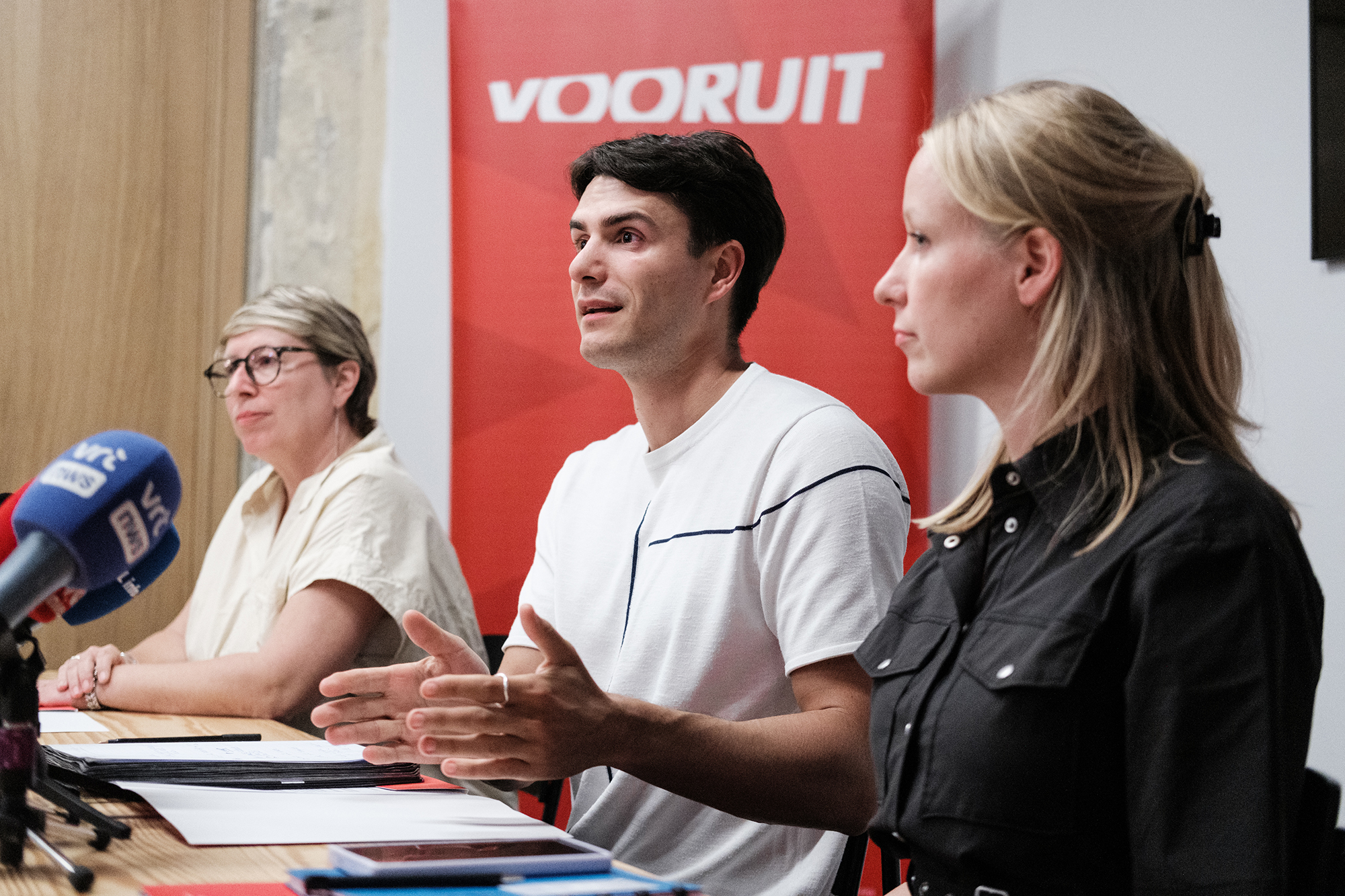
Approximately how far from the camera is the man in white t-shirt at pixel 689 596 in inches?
46.8

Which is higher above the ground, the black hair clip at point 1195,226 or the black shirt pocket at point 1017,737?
the black hair clip at point 1195,226

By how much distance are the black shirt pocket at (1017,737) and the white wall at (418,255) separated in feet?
7.78

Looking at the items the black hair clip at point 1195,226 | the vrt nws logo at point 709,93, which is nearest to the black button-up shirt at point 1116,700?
the black hair clip at point 1195,226

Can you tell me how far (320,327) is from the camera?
96.3 inches

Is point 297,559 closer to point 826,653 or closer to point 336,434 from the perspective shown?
point 336,434

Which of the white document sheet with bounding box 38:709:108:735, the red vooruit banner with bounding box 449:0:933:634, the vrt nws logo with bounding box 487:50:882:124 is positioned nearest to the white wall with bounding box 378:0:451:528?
the red vooruit banner with bounding box 449:0:933:634

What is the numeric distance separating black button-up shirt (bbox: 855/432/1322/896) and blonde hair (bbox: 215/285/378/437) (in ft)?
5.39

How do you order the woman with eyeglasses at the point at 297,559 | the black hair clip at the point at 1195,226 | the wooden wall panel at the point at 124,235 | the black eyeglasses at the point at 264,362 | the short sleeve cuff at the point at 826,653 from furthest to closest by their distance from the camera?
the wooden wall panel at the point at 124,235, the black eyeglasses at the point at 264,362, the woman with eyeglasses at the point at 297,559, the short sleeve cuff at the point at 826,653, the black hair clip at the point at 1195,226

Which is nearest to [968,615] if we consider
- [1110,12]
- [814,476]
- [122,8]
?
[814,476]

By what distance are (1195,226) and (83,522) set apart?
967mm

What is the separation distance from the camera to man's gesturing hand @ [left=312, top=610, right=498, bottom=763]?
1279 mm

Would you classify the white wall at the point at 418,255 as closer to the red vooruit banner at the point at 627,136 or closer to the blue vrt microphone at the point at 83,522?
the red vooruit banner at the point at 627,136

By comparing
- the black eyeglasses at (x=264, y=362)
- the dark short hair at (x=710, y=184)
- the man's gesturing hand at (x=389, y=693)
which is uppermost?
the dark short hair at (x=710, y=184)

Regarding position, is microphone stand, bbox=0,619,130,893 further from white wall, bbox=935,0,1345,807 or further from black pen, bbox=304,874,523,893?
white wall, bbox=935,0,1345,807
